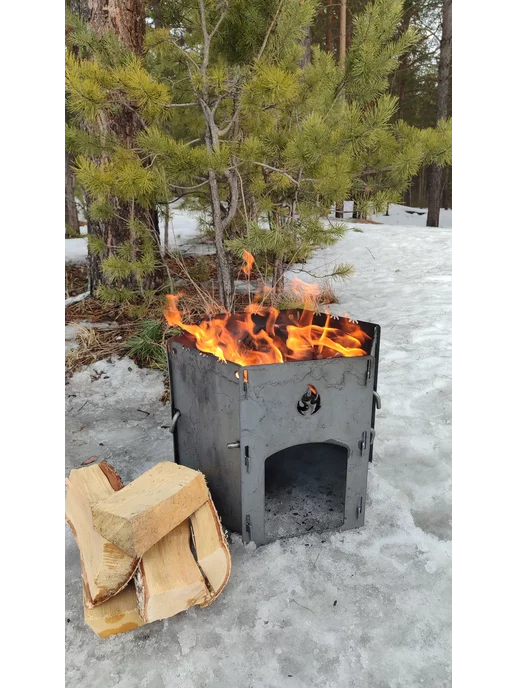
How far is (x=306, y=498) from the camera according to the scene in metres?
2.45

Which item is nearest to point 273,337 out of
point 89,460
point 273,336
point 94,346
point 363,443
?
point 273,336

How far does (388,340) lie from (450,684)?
118 inches

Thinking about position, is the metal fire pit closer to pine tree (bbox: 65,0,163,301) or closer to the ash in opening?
the ash in opening

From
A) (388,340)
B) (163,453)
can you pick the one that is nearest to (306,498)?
(163,453)

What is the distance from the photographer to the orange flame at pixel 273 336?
2129 mm

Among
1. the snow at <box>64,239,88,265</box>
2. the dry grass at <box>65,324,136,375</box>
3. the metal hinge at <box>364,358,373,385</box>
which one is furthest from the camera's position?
the snow at <box>64,239,88,265</box>

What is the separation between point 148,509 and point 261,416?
1.79ft

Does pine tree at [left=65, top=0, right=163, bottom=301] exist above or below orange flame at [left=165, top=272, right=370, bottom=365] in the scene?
above

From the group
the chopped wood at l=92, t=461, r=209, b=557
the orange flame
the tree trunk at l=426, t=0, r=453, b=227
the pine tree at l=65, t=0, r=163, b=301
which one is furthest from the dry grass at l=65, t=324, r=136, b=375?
the tree trunk at l=426, t=0, r=453, b=227

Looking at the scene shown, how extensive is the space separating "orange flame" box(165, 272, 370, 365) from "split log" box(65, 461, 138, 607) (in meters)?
0.75

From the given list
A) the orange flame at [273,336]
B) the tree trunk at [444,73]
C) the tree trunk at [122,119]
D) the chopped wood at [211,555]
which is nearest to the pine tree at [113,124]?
the tree trunk at [122,119]

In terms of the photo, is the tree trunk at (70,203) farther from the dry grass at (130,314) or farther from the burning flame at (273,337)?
the burning flame at (273,337)

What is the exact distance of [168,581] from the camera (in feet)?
5.20

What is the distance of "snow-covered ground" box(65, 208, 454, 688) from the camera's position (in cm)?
148
